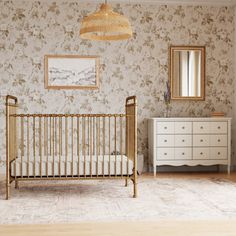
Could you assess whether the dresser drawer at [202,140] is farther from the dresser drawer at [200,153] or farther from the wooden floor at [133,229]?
the wooden floor at [133,229]

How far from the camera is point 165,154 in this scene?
5.61m

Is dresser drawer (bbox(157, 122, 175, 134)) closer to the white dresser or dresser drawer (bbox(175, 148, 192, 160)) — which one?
the white dresser

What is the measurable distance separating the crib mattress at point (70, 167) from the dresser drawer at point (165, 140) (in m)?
1.52

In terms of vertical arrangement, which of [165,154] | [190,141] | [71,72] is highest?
[71,72]

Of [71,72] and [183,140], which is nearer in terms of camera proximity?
[183,140]

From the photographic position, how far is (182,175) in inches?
222

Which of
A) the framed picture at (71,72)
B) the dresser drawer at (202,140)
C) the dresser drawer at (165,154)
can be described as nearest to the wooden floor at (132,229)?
the dresser drawer at (165,154)

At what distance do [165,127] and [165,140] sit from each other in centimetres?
19

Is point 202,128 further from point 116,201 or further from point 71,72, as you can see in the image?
point 116,201

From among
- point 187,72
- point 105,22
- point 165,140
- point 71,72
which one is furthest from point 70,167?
point 187,72

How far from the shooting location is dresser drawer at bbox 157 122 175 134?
219 inches

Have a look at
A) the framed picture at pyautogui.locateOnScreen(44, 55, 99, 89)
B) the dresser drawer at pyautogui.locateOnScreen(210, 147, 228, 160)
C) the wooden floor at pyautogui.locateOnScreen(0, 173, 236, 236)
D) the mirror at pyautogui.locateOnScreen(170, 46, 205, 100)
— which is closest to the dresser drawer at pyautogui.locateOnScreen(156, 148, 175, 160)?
the dresser drawer at pyautogui.locateOnScreen(210, 147, 228, 160)

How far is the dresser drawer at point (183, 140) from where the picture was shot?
5.62 m

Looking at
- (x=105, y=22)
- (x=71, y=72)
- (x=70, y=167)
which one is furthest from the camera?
(x=71, y=72)
